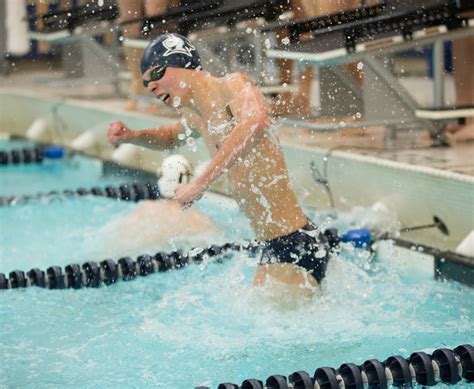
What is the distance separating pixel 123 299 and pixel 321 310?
852 millimetres

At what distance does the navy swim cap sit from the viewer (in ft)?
11.4

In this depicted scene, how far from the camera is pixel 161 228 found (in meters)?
4.70

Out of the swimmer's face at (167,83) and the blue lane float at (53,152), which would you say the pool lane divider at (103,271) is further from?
the blue lane float at (53,152)

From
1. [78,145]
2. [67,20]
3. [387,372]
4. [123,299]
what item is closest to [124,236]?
[123,299]

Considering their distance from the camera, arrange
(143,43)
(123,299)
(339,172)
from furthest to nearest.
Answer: (143,43) < (339,172) < (123,299)

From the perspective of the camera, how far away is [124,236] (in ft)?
15.5

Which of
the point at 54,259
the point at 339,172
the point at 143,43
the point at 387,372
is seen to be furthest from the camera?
the point at 143,43

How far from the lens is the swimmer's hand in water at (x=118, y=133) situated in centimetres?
371

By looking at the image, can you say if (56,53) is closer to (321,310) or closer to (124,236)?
(124,236)

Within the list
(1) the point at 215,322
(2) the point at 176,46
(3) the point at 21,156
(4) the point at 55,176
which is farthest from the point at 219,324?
(3) the point at 21,156

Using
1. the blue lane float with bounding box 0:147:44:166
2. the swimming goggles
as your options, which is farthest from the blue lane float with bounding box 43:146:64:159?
the swimming goggles

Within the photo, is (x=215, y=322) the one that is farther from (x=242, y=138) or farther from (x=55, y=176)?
(x=55, y=176)

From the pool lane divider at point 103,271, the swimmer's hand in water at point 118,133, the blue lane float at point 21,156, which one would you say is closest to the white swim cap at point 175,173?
the pool lane divider at point 103,271

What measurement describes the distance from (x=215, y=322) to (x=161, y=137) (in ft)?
2.27
